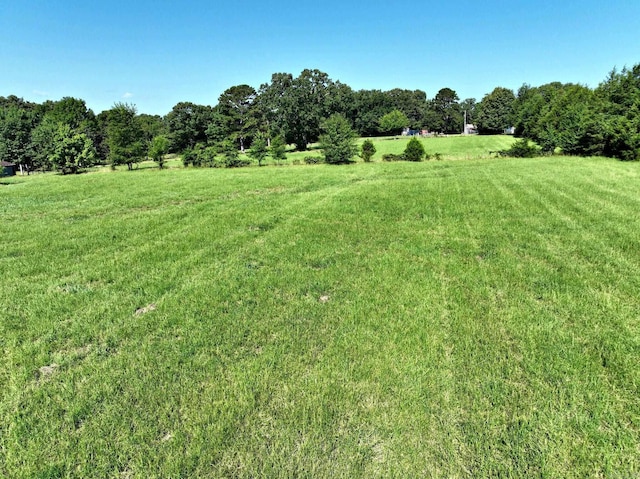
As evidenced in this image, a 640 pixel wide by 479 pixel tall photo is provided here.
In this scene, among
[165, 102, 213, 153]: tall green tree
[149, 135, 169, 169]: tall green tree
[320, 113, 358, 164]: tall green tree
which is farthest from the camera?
[165, 102, 213, 153]: tall green tree

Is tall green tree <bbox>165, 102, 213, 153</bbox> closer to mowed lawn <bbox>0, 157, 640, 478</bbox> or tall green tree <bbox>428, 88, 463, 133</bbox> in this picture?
mowed lawn <bbox>0, 157, 640, 478</bbox>

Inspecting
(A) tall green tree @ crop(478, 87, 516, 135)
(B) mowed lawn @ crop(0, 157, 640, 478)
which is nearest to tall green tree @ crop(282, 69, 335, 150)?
(A) tall green tree @ crop(478, 87, 516, 135)

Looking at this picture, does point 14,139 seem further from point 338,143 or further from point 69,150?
point 338,143

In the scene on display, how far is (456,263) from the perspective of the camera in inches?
215

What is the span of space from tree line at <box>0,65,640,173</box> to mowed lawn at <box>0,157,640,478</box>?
2394 cm

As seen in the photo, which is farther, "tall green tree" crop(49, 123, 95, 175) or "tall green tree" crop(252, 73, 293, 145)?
"tall green tree" crop(252, 73, 293, 145)

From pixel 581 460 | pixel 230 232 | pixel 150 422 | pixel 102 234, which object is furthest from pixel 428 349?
pixel 102 234

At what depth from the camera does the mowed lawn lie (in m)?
2.17

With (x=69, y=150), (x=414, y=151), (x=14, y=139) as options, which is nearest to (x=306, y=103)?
(x=414, y=151)

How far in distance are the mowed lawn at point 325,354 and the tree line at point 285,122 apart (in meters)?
23.9

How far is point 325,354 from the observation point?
317 cm

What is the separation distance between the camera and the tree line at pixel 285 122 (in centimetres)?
2502

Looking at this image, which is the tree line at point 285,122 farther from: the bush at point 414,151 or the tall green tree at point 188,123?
the bush at point 414,151

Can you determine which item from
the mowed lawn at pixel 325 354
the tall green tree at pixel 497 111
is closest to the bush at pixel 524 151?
the mowed lawn at pixel 325 354
